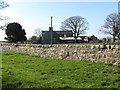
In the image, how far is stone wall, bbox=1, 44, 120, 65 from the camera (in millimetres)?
8273

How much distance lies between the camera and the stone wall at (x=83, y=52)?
8273mm

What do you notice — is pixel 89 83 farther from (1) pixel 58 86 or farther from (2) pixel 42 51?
(2) pixel 42 51

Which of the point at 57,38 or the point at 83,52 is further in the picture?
the point at 57,38

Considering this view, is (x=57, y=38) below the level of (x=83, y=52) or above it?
above

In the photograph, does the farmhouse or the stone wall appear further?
the farmhouse

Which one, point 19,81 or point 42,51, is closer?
point 19,81

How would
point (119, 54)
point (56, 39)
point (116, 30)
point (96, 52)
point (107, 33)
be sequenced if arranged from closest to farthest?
point (119, 54) → point (96, 52) → point (116, 30) → point (107, 33) → point (56, 39)

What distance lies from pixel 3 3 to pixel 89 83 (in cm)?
2092

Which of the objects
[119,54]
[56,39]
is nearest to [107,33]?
[56,39]

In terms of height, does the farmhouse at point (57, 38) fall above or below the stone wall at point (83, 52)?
above

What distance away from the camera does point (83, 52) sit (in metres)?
9.77

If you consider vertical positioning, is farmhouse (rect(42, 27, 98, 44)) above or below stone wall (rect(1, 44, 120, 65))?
above

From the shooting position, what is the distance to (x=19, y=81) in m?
5.06

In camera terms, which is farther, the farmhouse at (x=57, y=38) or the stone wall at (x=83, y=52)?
the farmhouse at (x=57, y=38)
